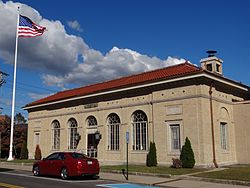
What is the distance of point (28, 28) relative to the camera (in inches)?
1292

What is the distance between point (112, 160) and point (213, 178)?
1279cm

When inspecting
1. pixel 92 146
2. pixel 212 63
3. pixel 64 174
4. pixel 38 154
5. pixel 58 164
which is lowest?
pixel 64 174

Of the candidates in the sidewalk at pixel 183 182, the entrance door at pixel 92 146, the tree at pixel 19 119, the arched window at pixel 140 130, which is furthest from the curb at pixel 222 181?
the tree at pixel 19 119

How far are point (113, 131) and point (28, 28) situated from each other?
1320 centimetres

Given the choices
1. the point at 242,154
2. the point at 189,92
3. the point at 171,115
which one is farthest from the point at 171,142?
the point at 242,154

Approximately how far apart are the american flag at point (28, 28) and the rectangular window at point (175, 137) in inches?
624

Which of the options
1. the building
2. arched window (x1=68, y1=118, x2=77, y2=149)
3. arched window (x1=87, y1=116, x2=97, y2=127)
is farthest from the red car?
arched window (x1=68, y1=118, x2=77, y2=149)

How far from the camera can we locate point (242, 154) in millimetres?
24828

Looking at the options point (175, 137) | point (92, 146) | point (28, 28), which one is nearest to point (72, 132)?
point (92, 146)

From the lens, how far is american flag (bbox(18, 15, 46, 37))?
105 feet

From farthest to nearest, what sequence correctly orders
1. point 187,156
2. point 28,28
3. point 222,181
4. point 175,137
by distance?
point 28,28 < point 175,137 < point 187,156 < point 222,181

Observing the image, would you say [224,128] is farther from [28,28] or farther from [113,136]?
[28,28]

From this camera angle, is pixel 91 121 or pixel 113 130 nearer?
pixel 113 130

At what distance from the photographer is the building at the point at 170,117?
22828 mm
